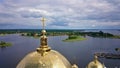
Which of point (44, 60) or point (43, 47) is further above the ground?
point (43, 47)

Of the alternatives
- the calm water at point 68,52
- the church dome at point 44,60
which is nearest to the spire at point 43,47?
the church dome at point 44,60

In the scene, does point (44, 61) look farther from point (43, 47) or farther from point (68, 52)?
point (68, 52)

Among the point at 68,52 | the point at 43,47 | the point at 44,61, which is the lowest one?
the point at 68,52

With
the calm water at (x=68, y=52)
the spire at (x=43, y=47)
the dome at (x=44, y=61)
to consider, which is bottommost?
the calm water at (x=68, y=52)

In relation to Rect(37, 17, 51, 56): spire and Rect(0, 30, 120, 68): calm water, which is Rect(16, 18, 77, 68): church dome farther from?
Rect(0, 30, 120, 68): calm water

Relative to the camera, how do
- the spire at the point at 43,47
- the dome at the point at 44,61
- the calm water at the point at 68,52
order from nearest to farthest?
the dome at the point at 44,61 < the spire at the point at 43,47 < the calm water at the point at 68,52

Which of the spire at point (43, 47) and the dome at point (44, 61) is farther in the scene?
the spire at point (43, 47)

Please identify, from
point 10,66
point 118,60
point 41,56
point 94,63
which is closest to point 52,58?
point 41,56

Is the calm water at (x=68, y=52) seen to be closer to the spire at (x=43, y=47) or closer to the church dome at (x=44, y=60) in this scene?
the spire at (x=43, y=47)

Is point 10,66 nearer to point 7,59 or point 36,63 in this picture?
point 7,59

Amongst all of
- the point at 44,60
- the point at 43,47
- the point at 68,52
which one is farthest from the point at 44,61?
the point at 68,52

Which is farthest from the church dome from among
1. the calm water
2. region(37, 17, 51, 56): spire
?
the calm water

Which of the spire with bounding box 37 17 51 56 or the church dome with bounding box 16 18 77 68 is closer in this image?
the church dome with bounding box 16 18 77 68
